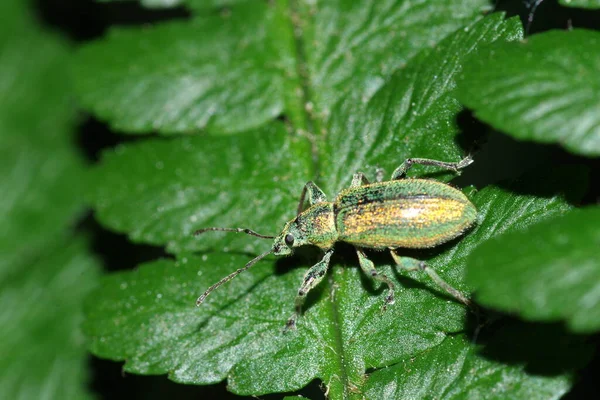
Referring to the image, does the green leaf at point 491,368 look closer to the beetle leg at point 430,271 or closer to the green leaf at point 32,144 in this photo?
the beetle leg at point 430,271

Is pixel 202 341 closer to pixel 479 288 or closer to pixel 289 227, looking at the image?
pixel 289 227

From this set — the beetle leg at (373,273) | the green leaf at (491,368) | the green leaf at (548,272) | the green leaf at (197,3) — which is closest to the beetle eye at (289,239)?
the beetle leg at (373,273)

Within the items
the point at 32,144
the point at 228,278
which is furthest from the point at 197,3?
the point at 32,144

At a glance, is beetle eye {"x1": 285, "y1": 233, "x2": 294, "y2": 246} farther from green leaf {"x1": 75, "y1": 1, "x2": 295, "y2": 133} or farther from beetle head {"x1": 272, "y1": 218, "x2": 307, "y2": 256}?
green leaf {"x1": 75, "y1": 1, "x2": 295, "y2": 133}

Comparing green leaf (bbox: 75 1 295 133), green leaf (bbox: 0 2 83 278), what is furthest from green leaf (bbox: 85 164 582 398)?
green leaf (bbox: 0 2 83 278)

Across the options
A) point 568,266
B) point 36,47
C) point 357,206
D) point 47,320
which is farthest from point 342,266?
point 36,47

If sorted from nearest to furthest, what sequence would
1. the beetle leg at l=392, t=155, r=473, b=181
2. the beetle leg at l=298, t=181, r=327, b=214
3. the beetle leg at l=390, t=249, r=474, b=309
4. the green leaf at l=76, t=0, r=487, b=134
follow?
the beetle leg at l=390, t=249, r=474, b=309 → the beetle leg at l=392, t=155, r=473, b=181 → the beetle leg at l=298, t=181, r=327, b=214 → the green leaf at l=76, t=0, r=487, b=134
